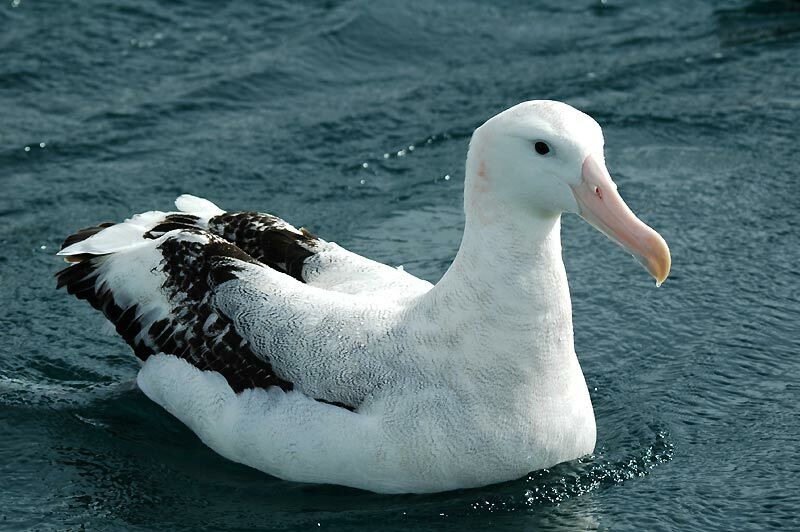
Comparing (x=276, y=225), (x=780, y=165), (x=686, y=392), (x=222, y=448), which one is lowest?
(x=222, y=448)

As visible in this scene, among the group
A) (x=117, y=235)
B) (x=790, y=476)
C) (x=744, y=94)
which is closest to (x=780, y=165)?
(x=744, y=94)

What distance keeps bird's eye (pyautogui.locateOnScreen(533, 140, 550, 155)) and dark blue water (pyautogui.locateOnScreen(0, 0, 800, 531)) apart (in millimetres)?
1844

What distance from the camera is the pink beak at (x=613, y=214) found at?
23.0 feet

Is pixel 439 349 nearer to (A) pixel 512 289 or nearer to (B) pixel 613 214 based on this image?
(A) pixel 512 289

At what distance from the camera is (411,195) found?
40.1ft

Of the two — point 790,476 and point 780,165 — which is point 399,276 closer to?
point 790,476

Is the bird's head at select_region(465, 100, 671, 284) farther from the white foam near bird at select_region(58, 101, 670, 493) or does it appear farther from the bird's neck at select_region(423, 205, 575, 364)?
the bird's neck at select_region(423, 205, 575, 364)

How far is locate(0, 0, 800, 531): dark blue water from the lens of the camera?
7910 millimetres

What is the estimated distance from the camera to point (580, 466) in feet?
26.0

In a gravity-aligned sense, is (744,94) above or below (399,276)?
above

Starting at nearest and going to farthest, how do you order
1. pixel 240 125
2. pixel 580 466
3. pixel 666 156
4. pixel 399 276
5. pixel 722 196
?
pixel 580 466 → pixel 399 276 → pixel 722 196 → pixel 666 156 → pixel 240 125

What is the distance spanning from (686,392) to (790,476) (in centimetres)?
112

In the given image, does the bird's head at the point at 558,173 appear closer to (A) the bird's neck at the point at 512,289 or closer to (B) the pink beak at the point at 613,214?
(B) the pink beak at the point at 613,214

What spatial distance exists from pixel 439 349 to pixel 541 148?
126 cm
